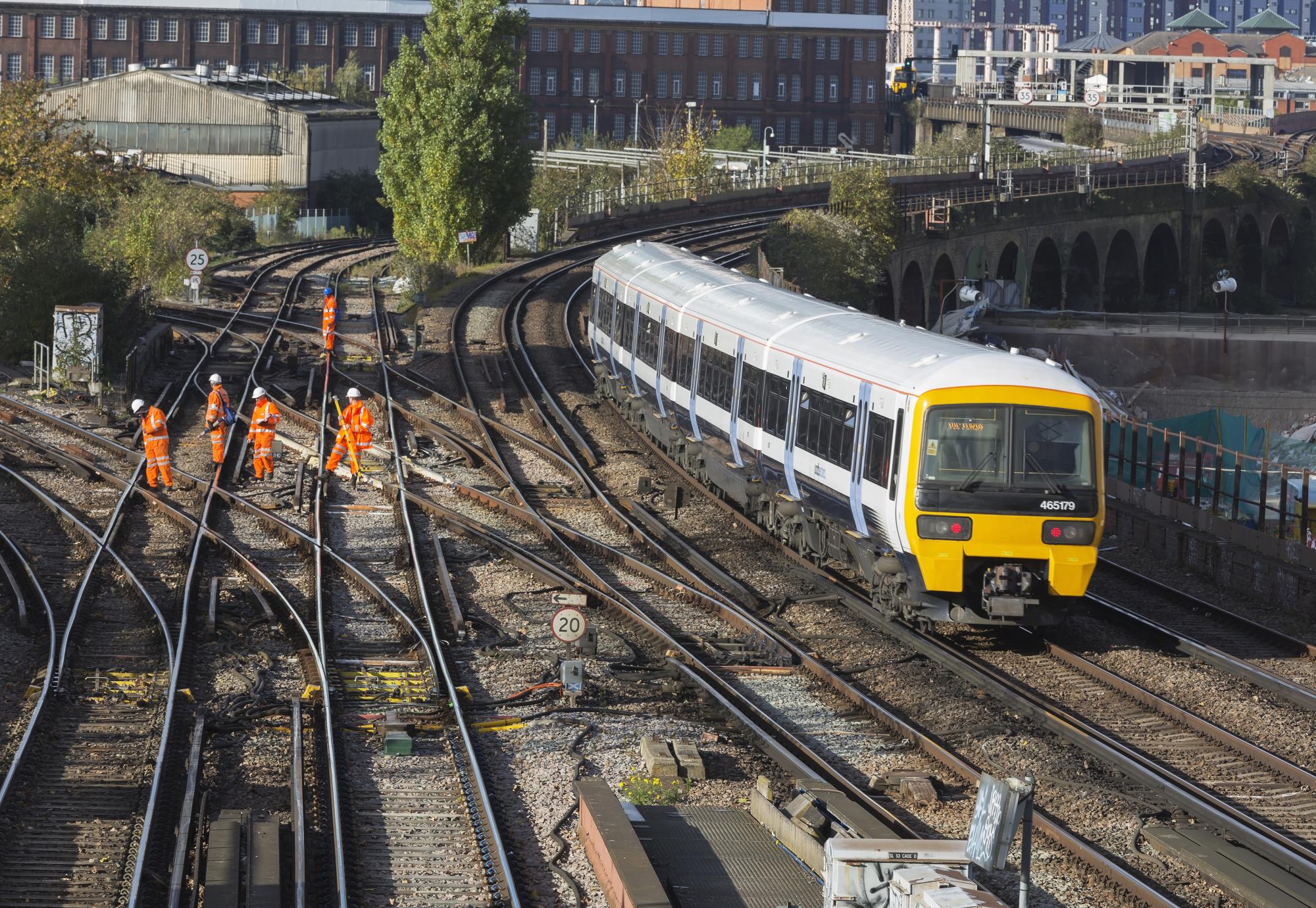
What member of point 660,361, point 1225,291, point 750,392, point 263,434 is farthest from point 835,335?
point 1225,291

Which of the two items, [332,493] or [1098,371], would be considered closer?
[332,493]

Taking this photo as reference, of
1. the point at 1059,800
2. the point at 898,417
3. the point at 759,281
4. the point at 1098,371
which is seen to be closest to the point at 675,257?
the point at 759,281

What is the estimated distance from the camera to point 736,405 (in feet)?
67.4

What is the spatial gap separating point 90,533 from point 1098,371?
126 ft

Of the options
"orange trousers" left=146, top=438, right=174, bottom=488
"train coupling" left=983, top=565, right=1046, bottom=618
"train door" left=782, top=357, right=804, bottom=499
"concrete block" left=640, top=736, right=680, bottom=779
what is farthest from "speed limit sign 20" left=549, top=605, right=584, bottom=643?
"orange trousers" left=146, top=438, right=174, bottom=488

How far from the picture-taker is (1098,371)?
52125 mm

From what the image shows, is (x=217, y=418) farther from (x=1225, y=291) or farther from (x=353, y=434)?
(x=1225, y=291)

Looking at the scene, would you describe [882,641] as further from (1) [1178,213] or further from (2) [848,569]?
(1) [1178,213]

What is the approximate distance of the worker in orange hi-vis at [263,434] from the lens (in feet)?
73.3

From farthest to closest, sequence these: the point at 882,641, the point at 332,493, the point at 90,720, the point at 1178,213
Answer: the point at 1178,213
the point at 332,493
the point at 882,641
the point at 90,720

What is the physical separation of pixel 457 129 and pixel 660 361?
22743 millimetres

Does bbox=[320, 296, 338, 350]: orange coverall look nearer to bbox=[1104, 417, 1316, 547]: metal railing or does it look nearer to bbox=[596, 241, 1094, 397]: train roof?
bbox=[596, 241, 1094, 397]: train roof

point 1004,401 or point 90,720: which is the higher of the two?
point 1004,401

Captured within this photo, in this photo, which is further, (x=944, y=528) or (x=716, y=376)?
(x=716, y=376)
